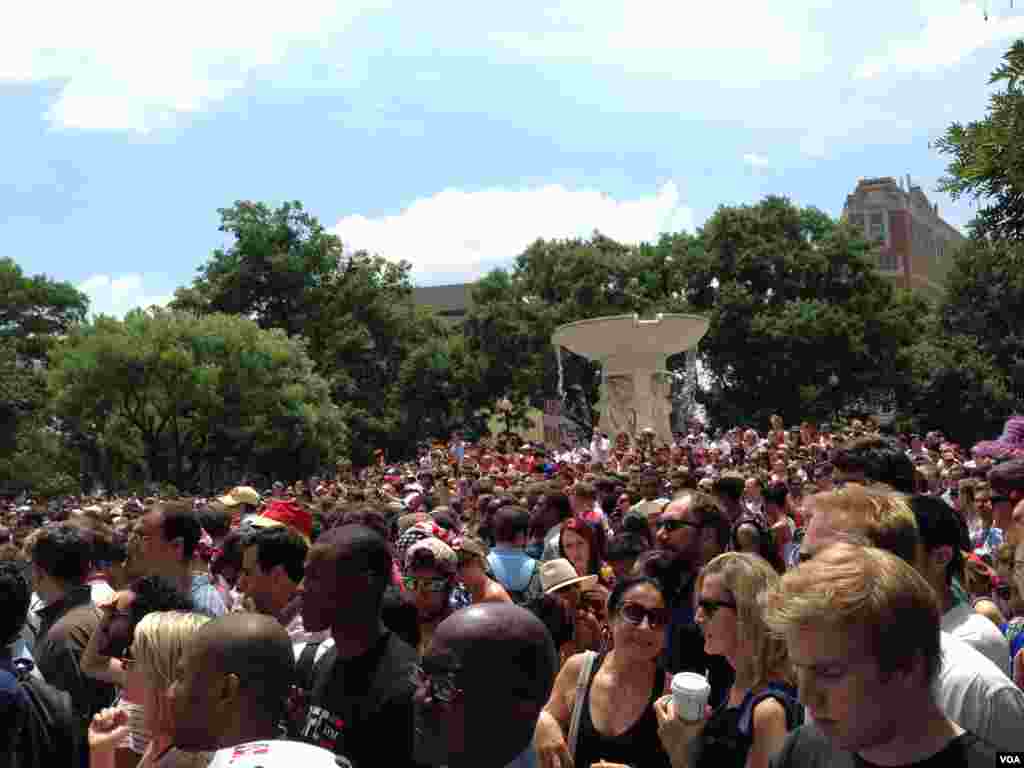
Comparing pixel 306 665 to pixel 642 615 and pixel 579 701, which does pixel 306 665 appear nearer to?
pixel 579 701

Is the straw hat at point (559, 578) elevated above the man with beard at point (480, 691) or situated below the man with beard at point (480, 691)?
below

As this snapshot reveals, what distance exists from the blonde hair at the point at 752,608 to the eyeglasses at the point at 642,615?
293 mm

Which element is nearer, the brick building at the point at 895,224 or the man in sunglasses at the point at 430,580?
the man in sunglasses at the point at 430,580

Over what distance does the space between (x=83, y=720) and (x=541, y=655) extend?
337 cm

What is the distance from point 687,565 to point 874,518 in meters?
2.11

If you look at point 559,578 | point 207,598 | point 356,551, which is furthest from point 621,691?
point 207,598

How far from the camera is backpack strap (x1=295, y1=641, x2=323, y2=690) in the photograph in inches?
156

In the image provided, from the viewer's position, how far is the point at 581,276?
1821 inches

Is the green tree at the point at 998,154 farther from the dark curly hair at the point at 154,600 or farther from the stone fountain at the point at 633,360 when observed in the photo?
the stone fountain at the point at 633,360

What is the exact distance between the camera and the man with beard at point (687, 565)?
14.9 ft

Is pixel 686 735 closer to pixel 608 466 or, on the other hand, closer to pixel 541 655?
pixel 541 655

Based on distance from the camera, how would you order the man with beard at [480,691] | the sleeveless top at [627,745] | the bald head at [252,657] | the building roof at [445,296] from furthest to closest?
the building roof at [445,296], the sleeveless top at [627,745], the bald head at [252,657], the man with beard at [480,691]

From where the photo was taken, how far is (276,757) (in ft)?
6.87

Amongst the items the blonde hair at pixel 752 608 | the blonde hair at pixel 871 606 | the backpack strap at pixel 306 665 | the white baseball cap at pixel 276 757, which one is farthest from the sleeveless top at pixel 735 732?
the white baseball cap at pixel 276 757
